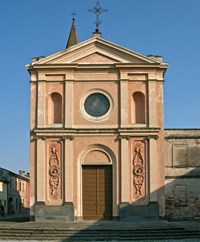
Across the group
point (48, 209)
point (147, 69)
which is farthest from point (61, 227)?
point (147, 69)

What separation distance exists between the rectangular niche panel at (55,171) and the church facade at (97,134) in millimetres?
49

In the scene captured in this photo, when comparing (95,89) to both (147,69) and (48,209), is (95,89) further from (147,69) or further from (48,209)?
(48,209)

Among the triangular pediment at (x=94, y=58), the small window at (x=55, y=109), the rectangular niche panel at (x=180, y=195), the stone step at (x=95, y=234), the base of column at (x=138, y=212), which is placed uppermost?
the triangular pediment at (x=94, y=58)

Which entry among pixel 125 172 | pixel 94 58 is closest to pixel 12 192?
pixel 94 58

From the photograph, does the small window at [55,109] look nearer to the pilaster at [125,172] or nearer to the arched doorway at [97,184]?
the arched doorway at [97,184]

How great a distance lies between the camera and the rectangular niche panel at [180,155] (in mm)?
25141

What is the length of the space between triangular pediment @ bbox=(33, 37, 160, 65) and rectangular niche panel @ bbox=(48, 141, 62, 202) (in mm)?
4287

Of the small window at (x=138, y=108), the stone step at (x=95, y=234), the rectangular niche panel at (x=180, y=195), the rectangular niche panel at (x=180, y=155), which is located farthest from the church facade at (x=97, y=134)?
the stone step at (x=95, y=234)

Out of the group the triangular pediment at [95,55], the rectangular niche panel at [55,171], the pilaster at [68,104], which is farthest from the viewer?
the triangular pediment at [95,55]

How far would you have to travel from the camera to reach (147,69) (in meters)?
24.9

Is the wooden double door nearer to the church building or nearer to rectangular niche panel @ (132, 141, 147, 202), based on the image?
the church building

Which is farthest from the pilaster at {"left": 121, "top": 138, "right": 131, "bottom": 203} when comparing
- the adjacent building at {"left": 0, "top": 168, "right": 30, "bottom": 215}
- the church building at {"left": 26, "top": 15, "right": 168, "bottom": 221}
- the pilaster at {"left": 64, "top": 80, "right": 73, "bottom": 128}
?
the adjacent building at {"left": 0, "top": 168, "right": 30, "bottom": 215}

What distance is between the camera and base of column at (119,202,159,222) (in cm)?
2377

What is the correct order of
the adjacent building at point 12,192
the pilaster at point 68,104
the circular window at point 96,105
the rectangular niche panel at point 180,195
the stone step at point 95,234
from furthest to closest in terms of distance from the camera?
1. the adjacent building at point 12,192
2. the circular window at point 96,105
3. the rectangular niche panel at point 180,195
4. the pilaster at point 68,104
5. the stone step at point 95,234
